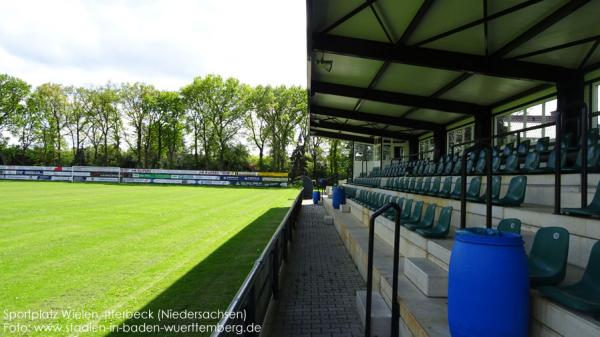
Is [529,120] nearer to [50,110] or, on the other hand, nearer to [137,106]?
[137,106]

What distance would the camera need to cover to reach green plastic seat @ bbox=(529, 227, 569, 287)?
259 cm

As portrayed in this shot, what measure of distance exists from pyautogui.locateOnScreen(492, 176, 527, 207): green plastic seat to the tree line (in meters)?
49.3

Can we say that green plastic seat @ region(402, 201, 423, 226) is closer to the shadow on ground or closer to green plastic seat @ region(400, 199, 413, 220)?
green plastic seat @ region(400, 199, 413, 220)

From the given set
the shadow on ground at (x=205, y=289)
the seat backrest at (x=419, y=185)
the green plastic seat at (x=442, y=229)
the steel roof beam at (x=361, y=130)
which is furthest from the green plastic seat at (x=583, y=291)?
the steel roof beam at (x=361, y=130)

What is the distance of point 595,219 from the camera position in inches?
120

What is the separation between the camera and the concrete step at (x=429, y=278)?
365 centimetres

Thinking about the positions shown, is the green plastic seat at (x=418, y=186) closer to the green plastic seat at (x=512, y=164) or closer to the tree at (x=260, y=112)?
the green plastic seat at (x=512, y=164)

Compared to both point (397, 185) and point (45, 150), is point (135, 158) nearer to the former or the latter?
point (45, 150)

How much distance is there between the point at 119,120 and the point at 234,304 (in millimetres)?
65290

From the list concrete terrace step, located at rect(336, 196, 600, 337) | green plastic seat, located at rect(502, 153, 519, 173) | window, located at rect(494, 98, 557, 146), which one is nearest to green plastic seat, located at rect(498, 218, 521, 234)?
concrete terrace step, located at rect(336, 196, 600, 337)

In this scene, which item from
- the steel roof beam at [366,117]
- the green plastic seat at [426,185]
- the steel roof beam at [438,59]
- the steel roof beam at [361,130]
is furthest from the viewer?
the steel roof beam at [361,130]

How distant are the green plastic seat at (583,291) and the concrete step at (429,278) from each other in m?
1.25

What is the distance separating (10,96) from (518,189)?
233 feet

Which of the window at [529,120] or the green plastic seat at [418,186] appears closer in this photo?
the green plastic seat at [418,186]
